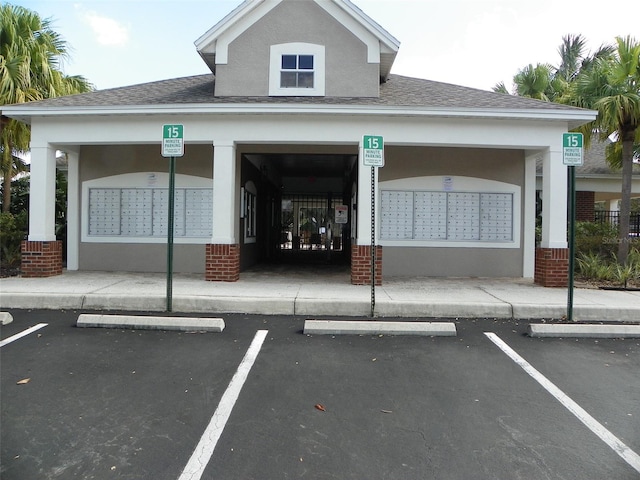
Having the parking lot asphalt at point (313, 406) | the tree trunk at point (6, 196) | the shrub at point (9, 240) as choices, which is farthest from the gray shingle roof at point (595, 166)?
the tree trunk at point (6, 196)

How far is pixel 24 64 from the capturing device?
10703 millimetres

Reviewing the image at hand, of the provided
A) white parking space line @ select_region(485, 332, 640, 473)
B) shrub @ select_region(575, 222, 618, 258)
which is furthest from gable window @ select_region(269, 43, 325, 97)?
shrub @ select_region(575, 222, 618, 258)

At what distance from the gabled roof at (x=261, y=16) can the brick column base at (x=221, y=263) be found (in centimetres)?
455

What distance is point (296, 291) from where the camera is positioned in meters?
7.95

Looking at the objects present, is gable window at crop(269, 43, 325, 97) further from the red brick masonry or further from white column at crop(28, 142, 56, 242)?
the red brick masonry

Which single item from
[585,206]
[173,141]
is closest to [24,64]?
[173,141]

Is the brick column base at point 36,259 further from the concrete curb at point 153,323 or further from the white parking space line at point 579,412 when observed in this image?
the white parking space line at point 579,412

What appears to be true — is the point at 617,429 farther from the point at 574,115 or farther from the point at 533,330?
the point at 574,115

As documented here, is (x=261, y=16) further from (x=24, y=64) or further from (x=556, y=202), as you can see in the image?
(x=556, y=202)

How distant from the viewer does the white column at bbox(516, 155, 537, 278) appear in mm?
10695

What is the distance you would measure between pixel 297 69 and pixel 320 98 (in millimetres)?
1044

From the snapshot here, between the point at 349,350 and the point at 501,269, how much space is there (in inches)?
283

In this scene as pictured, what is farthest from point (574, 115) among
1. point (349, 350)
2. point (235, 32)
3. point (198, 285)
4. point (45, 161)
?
point (45, 161)

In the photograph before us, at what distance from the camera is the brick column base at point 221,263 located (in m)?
8.95
